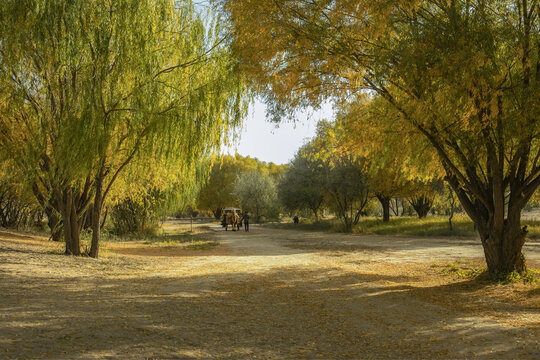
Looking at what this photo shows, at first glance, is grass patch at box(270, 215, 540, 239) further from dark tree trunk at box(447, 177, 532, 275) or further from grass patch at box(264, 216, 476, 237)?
dark tree trunk at box(447, 177, 532, 275)

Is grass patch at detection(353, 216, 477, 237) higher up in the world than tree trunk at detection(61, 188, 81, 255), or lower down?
lower down

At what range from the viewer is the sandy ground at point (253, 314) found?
437 cm

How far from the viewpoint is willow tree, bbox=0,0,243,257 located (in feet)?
27.7

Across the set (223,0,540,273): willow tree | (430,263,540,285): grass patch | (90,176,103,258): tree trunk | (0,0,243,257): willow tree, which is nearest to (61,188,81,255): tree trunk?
(90,176,103,258): tree trunk

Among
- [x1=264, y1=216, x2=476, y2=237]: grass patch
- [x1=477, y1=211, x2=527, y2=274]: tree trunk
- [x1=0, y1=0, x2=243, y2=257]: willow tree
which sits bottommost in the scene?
[x1=264, y1=216, x2=476, y2=237]: grass patch

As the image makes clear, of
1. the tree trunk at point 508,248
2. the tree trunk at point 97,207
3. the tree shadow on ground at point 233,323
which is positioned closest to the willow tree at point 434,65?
the tree trunk at point 508,248

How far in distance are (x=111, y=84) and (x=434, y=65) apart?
282 inches

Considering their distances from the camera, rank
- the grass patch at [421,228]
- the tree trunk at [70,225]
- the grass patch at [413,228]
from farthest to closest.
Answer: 1. the grass patch at [413,228]
2. the grass patch at [421,228]
3. the tree trunk at [70,225]

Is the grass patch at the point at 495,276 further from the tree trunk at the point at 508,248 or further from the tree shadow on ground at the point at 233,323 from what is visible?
the tree shadow on ground at the point at 233,323

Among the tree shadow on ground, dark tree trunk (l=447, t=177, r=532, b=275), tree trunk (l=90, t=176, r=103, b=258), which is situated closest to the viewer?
the tree shadow on ground

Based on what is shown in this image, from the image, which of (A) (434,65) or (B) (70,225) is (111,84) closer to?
(B) (70,225)

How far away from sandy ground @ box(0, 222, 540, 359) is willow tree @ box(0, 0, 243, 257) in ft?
9.33

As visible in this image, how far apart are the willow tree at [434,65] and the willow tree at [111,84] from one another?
1575mm

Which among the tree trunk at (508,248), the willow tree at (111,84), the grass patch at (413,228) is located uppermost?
the willow tree at (111,84)
